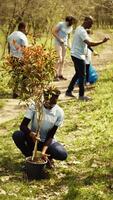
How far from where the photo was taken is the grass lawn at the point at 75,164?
6.96 m

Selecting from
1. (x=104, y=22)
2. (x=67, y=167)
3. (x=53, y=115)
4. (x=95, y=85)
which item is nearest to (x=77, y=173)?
(x=67, y=167)

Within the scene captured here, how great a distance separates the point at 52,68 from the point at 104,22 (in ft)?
121

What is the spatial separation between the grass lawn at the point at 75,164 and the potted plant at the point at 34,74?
10.2 inches

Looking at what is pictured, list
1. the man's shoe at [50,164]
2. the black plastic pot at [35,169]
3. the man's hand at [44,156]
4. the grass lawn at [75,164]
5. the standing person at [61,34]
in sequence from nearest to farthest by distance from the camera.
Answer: the grass lawn at [75,164]
the black plastic pot at [35,169]
the man's hand at [44,156]
the man's shoe at [50,164]
the standing person at [61,34]

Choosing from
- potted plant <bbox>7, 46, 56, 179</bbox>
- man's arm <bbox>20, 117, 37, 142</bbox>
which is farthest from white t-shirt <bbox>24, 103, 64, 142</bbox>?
potted plant <bbox>7, 46, 56, 179</bbox>

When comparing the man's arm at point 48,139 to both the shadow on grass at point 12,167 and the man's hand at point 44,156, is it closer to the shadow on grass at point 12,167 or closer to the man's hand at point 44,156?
the man's hand at point 44,156

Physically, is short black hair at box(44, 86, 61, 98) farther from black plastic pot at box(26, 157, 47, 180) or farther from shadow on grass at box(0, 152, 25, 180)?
shadow on grass at box(0, 152, 25, 180)

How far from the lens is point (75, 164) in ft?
26.8

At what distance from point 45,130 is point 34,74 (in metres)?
0.94

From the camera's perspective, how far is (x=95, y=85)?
14391mm

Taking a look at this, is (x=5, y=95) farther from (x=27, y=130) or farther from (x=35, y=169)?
(x=35, y=169)

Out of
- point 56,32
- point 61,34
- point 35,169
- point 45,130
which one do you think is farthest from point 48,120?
point 61,34

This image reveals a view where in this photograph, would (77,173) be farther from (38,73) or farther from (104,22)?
(104,22)

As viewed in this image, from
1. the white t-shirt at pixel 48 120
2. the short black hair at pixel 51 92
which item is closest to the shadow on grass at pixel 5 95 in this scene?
the white t-shirt at pixel 48 120
